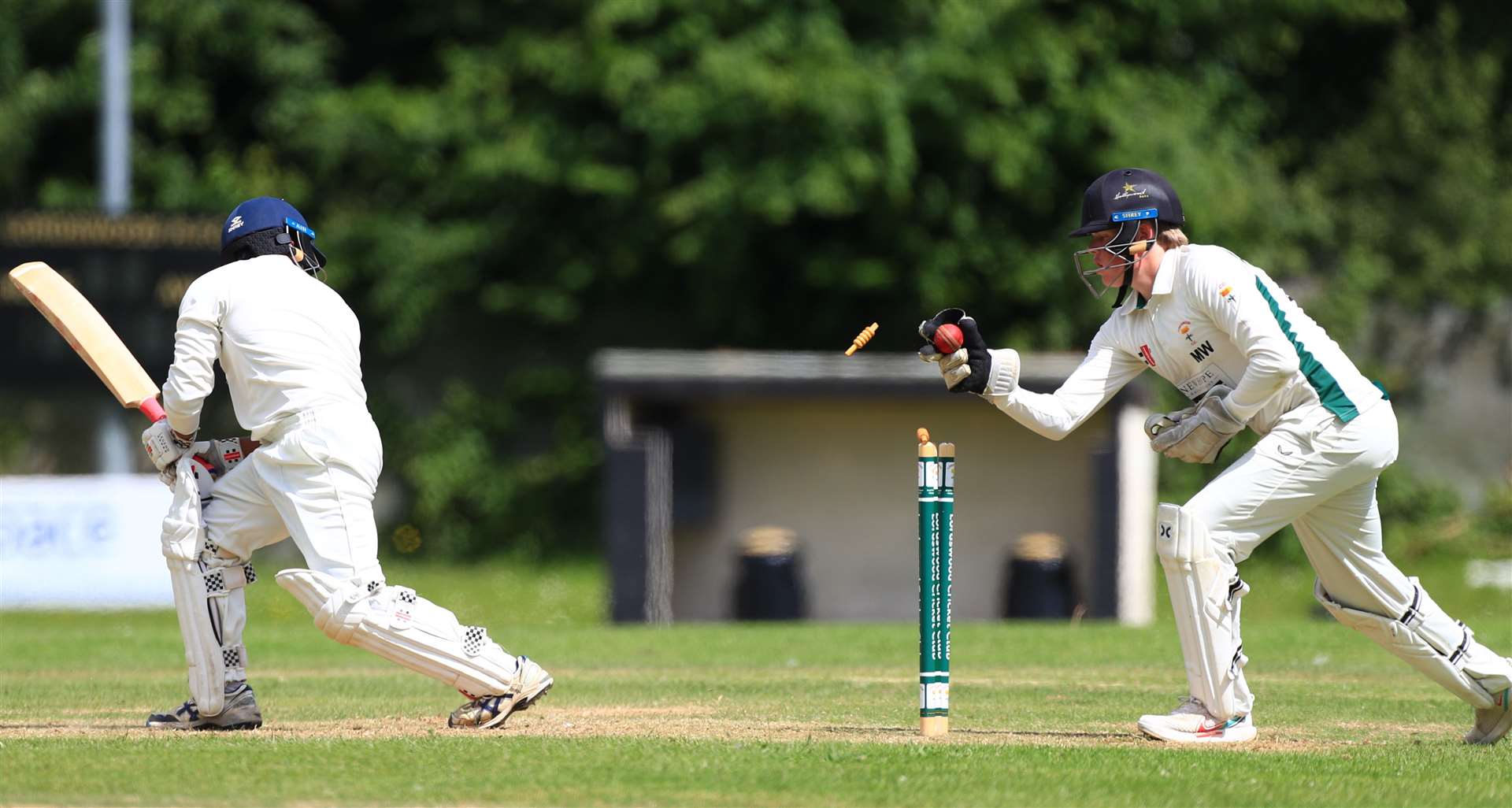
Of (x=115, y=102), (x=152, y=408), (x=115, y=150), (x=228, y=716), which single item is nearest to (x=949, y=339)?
(x=228, y=716)

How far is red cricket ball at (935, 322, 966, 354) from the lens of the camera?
25.3 ft

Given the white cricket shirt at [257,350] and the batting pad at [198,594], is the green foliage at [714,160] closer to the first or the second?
the white cricket shirt at [257,350]

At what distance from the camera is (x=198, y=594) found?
25.7ft

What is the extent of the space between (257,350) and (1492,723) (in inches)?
197

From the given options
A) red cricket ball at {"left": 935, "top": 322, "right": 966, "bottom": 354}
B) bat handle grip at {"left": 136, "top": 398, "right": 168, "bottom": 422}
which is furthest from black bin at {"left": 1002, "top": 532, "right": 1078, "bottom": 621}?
bat handle grip at {"left": 136, "top": 398, "right": 168, "bottom": 422}

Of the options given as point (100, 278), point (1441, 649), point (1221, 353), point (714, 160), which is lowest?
point (1441, 649)

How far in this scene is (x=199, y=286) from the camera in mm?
7766

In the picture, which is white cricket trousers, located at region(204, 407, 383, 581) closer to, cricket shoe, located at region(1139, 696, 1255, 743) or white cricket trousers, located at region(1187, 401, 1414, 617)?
cricket shoe, located at region(1139, 696, 1255, 743)

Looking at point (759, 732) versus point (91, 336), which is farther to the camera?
point (91, 336)

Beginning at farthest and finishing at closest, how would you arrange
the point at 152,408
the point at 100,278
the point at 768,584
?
the point at 100,278 < the point at 768,584 < the point at 152,408

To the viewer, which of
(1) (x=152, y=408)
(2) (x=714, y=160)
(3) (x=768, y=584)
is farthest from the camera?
(2) (x=714, y=160)

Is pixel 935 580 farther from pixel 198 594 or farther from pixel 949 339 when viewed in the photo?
pixel 198 594

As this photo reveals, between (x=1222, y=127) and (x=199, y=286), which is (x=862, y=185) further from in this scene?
(x=199, y=286)

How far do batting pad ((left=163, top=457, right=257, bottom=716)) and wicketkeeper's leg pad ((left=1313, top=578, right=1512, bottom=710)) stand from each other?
4.37 meters
